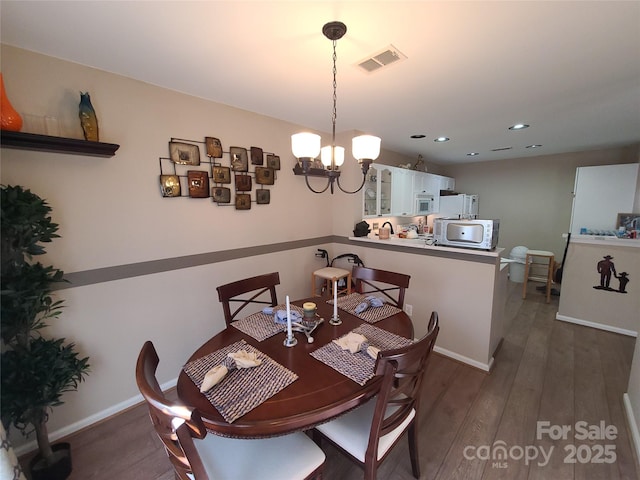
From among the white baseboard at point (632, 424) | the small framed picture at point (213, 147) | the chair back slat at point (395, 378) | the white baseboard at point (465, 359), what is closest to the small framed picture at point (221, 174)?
the small framed picture at point (213, 147)

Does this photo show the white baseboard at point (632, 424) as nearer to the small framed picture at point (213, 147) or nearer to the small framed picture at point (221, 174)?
the small framed picture at point (221, 174)

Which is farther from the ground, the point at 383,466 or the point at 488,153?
the point at 488,153

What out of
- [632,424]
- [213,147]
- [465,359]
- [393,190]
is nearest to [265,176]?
[213,147]

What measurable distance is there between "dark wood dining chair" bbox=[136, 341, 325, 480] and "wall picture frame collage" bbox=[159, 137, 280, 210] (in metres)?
1.40

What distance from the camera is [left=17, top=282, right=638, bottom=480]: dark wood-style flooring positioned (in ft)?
4.86

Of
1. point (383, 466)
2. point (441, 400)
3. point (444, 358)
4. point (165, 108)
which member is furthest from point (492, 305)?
point (165, 108)

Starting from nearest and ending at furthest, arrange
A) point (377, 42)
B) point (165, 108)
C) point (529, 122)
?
point (377, 42)
point (165, 108)
point (529, 122)

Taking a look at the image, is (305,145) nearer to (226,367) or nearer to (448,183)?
(226,367)

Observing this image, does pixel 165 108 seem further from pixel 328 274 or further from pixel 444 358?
pixel 444 358

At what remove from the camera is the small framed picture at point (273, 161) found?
8.68ft

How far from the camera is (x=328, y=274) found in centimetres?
289

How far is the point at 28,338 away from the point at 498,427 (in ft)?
9.71

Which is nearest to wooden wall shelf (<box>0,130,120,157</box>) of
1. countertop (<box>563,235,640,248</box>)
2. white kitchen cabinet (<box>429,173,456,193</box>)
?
white kitchen cabinet (<box>429,173,456,193</box>)

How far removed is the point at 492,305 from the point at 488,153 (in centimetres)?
339
